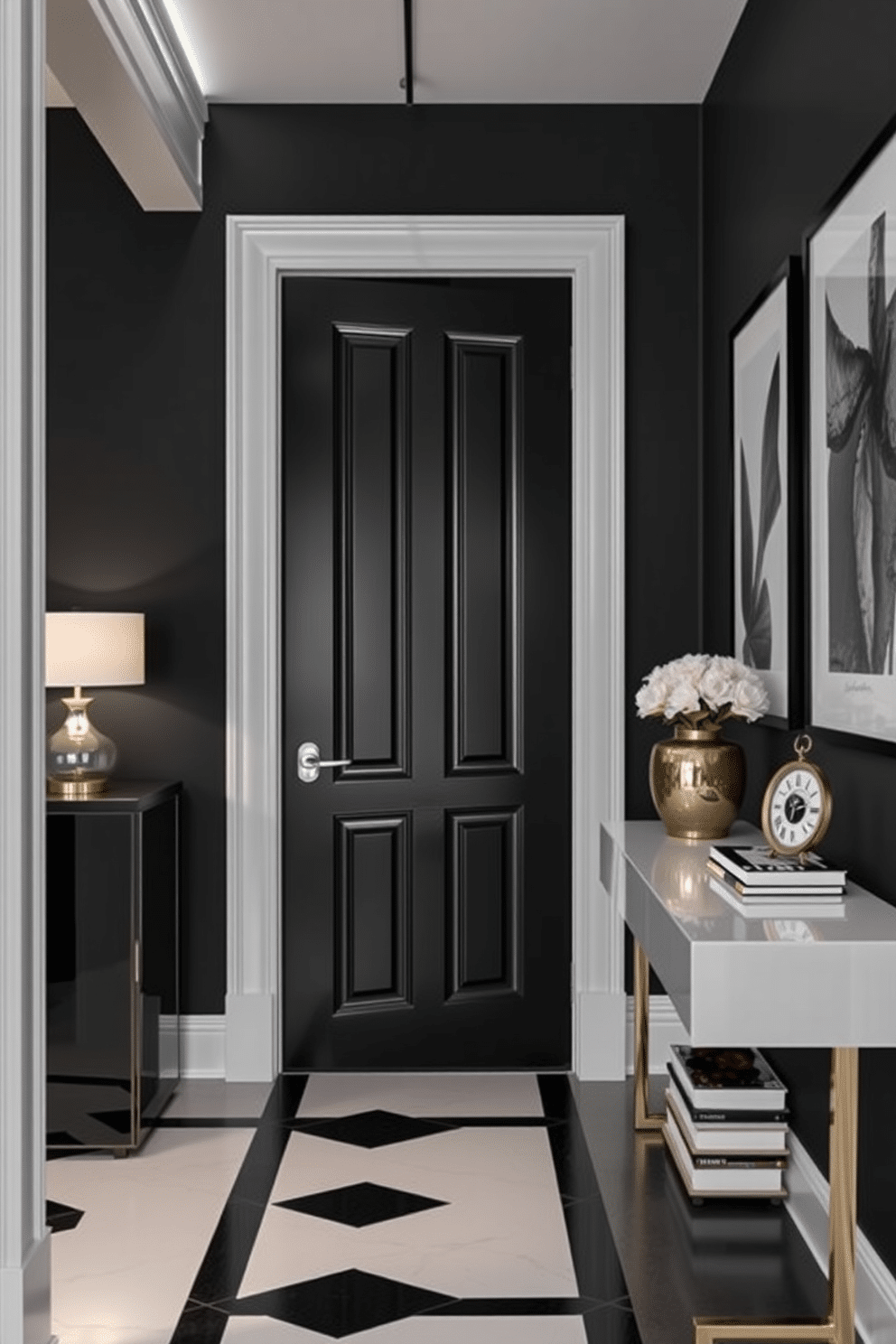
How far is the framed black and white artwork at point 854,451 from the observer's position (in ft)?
8.46

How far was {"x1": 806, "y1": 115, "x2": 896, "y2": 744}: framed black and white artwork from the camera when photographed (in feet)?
8.46

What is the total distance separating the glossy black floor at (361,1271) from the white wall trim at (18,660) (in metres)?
0.39

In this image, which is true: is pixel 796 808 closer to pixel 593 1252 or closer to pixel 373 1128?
pixel 593 1252

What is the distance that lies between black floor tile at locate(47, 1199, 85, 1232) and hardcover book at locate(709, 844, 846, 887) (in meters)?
1.65

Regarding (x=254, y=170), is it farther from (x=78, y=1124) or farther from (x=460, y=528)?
(x=78, y=1124)

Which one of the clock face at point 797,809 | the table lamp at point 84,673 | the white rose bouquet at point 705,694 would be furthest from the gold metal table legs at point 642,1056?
the table lamp at point 84,673

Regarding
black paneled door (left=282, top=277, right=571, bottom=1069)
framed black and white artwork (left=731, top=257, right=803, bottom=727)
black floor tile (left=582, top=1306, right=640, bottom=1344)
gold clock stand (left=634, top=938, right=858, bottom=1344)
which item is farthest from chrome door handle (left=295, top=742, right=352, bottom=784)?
gold clock stand (left=634, top=938, right=858, bottom=1344)

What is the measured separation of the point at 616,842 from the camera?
3500 millimetres

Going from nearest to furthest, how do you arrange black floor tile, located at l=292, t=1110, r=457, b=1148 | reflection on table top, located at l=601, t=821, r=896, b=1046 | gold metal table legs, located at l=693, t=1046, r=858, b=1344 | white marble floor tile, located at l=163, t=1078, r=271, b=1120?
reflection on table top, located at l=601, t=821, r=896, b=1046 → gold metal table legs, located at l=693, t=1046, r=858, b=1344 → black floor tile, located at l=292, t=1110, r=457, b=1148 → white marble floor tile, located at l=163, t=1078, r=271, b=1120

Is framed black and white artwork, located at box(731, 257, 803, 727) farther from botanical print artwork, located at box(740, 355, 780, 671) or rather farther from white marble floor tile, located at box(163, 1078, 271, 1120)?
white marble floor tile, located at box(163, 1078, 271, 1120)

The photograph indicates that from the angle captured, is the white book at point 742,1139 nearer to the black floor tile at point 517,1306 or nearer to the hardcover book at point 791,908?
the black floor tile at point 517,1306

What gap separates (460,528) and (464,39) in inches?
52.2

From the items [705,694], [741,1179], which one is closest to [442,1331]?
[741,1179]

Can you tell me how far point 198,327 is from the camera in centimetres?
451
